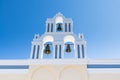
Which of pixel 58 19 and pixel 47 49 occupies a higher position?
pixel 58 19

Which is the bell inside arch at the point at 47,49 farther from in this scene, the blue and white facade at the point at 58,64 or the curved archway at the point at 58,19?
the curved archway at the point at 58,19

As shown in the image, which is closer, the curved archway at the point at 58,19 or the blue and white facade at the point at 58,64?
the blue and white facade at the point at 58,64

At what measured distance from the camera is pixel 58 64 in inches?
317

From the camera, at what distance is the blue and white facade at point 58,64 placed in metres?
7.96

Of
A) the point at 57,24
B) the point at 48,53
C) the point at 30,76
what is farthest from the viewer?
the point at 57,24

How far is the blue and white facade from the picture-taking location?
26.1 feet

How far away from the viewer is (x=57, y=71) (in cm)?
796

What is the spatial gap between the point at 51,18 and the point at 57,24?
36 centimetres

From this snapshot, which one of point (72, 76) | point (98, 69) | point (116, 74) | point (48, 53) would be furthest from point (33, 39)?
point (116, 74)

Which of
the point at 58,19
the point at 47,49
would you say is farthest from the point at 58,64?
the point at 58,19

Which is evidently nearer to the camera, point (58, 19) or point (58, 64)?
point (58, 64)

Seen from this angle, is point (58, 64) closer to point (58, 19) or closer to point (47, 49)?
point (47, 49)

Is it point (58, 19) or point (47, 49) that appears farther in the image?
point (58, 19)

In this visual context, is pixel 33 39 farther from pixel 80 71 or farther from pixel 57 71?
pixel 80 71
